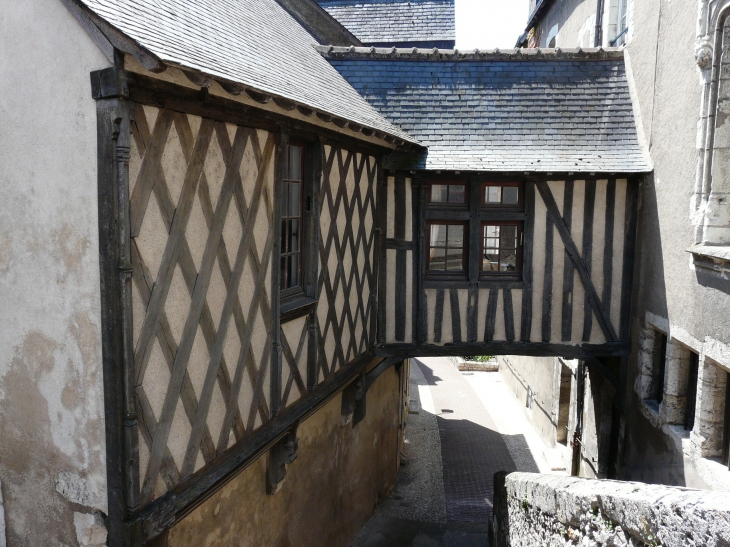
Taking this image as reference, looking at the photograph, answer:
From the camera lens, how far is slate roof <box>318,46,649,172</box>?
6.78 meters

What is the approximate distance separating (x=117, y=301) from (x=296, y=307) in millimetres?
1945

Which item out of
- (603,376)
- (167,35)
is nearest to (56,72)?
(167,35)

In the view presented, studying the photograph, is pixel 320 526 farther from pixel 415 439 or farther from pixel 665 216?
pixel 415 439

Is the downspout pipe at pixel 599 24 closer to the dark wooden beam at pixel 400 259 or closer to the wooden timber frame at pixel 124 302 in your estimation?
the dark wooden beam at pixel 400 259

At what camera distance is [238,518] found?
467cm

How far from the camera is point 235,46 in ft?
13.9

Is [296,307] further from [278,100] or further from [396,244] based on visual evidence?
[396,244]

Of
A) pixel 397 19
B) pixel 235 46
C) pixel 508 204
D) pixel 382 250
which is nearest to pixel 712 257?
pixel 508 204

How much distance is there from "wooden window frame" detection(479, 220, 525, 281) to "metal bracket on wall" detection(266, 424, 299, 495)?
3160 millimetres

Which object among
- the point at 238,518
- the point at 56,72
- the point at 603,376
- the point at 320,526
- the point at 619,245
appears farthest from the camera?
the point at 603,376

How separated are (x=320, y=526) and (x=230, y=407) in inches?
118

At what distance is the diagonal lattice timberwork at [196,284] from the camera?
3.13 meters

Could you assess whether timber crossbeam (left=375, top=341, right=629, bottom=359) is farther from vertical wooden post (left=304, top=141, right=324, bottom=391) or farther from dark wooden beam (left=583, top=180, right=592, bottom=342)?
vertical wooden post (left=304, top=141, right=324, bottom=391)

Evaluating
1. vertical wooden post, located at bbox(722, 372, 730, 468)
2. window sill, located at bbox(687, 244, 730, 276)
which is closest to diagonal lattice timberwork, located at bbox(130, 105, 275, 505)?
window sill, located at bbox(687, 244, 730, 276)
